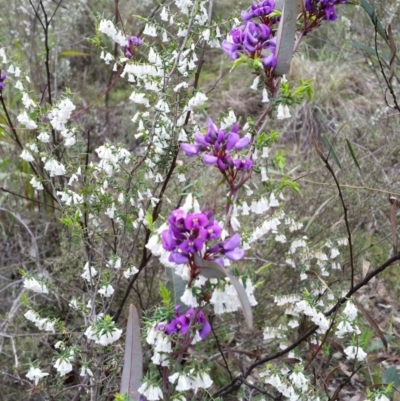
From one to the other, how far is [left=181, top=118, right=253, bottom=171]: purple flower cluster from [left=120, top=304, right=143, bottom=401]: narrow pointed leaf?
14.8 inches

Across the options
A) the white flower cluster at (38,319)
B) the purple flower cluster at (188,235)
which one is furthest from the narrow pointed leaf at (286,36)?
the white flower cluster at (38,319)

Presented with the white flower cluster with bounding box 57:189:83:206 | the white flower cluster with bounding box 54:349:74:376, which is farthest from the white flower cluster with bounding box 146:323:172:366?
the white flower cluster with bounding box 57:189:83:206

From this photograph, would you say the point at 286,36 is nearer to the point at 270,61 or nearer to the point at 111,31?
the point at 270,61

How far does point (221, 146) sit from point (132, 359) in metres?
0.51

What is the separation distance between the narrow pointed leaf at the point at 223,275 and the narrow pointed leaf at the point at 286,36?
500mm

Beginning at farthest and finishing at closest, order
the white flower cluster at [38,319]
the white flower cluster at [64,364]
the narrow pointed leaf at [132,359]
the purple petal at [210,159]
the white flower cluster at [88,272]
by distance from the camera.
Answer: the white flower cluster at [88,272], the white flower cluster at [38,319], the white flower cluster at [64,364], the narrow pointed leaf at [132,359], the purple petal at [210,159]

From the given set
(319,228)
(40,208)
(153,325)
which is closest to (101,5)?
(40,208)

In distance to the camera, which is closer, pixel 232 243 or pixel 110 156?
pixel 232 243

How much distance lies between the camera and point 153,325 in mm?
1226

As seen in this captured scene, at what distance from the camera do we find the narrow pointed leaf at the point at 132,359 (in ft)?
4.10

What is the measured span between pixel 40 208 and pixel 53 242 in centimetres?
22

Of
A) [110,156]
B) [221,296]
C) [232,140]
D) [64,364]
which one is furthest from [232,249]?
Result: [110,156]

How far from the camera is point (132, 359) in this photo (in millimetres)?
1260

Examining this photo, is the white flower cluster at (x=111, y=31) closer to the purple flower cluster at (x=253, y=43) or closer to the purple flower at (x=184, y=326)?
the purple flower cluster at (x=253, y=43)
